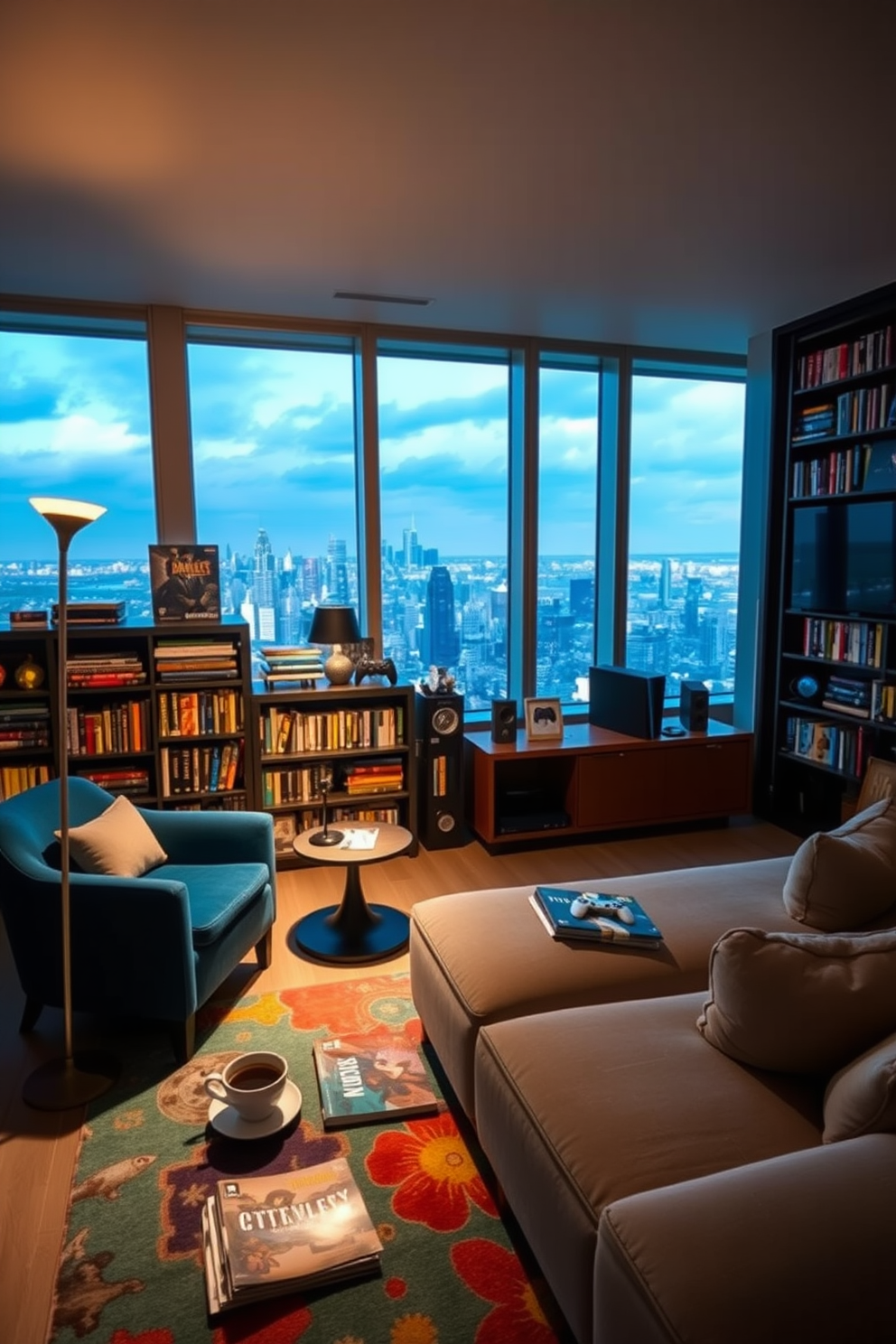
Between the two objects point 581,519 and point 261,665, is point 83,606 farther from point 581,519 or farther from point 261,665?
point 581,519

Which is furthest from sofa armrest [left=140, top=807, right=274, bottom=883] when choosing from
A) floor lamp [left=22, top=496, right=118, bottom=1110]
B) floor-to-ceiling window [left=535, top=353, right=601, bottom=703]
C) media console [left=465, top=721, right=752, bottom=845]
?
floor-to-ceiling window [left=535, top=353, right=601, bottom=703]

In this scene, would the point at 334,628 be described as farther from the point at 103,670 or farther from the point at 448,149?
the point at 448,149

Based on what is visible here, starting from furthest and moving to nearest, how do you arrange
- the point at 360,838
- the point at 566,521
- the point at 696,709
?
the point at 566,521
the point at 696,709
the point at 360,838

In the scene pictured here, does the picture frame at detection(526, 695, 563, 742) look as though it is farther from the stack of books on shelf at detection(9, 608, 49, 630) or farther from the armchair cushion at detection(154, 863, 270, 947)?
the stack of books on shelf at detection(9, 608, 49, 630)

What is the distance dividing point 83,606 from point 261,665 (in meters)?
0.94

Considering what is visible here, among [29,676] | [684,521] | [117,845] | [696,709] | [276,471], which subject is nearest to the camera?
[117,845]

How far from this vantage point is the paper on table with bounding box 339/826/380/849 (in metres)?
3.25

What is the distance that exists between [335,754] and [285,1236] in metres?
2.56

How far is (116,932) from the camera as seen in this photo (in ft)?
8.25

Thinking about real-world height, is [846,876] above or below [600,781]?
above

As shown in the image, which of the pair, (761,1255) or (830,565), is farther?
(830,565)

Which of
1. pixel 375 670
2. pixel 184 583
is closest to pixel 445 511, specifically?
pixel 375 670

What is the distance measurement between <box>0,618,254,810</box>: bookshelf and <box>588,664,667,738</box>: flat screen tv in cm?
202

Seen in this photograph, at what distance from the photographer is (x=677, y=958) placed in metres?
2.34
